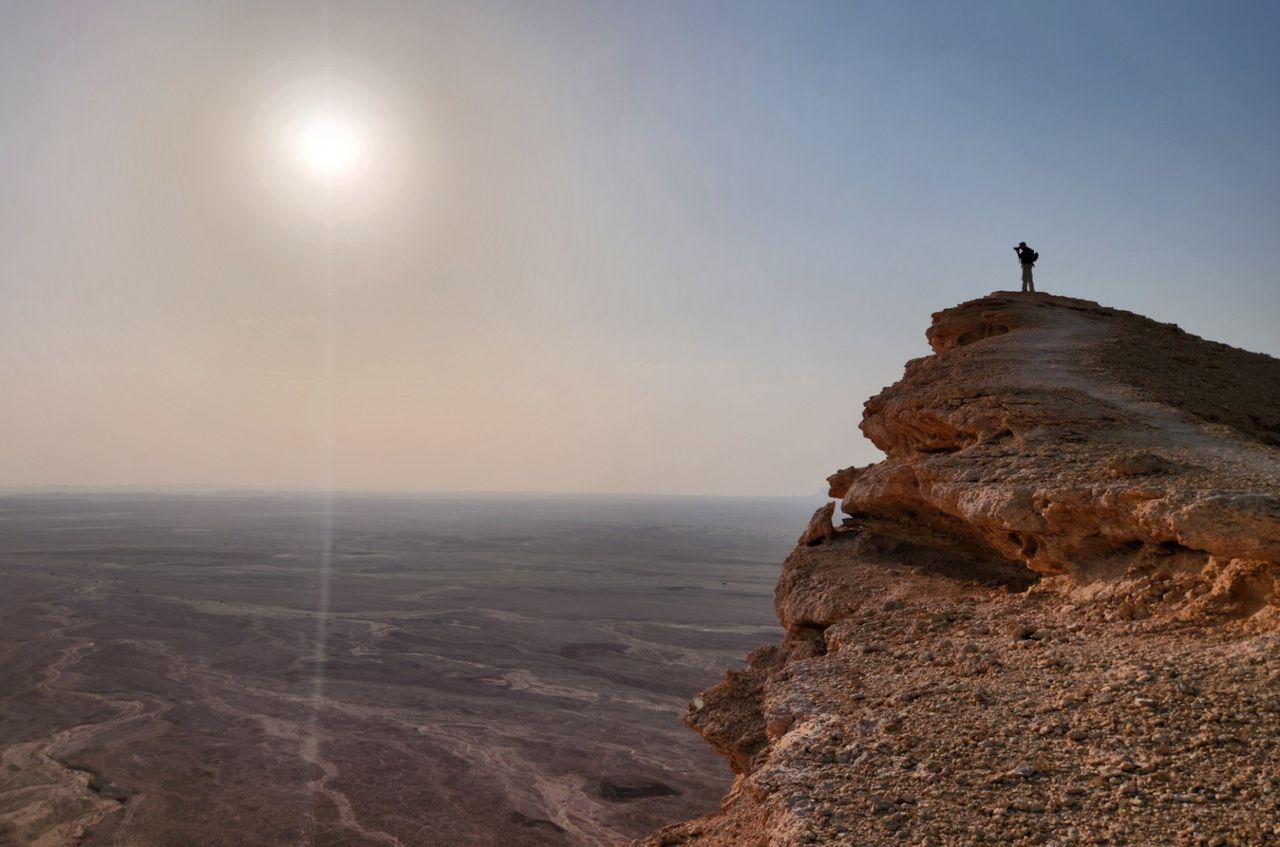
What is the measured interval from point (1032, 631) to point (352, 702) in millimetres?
25672

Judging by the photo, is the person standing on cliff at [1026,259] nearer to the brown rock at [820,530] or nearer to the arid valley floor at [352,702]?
the brown rock at [820,530]

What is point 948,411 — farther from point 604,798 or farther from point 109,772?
point 109,772

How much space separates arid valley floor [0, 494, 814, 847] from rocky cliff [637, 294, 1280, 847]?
39.9 feet

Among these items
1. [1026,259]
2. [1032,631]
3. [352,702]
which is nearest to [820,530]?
[1032,631]

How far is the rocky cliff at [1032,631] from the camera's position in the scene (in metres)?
4.08

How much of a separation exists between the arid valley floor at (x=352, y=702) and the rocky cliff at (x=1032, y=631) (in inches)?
479

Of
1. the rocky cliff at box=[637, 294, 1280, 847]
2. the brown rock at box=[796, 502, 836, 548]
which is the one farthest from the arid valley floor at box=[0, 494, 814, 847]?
the rocky cliff at box=[637, 294, 1280, 847]

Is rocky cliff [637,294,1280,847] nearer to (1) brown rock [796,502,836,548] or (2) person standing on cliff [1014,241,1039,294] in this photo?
(1) brown rock [796,502,836,548]

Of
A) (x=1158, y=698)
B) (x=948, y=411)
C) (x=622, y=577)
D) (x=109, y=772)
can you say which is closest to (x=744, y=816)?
(x=1158, y=698)

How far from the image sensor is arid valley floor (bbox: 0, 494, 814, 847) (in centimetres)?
1778

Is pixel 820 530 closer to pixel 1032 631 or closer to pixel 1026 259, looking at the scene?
pixel 1032 631

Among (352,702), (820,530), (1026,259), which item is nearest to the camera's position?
(820,530)

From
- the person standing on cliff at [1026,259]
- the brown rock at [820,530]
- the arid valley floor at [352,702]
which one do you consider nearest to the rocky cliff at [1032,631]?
the brown rock at [820,530]

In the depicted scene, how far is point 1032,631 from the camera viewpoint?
591cm
